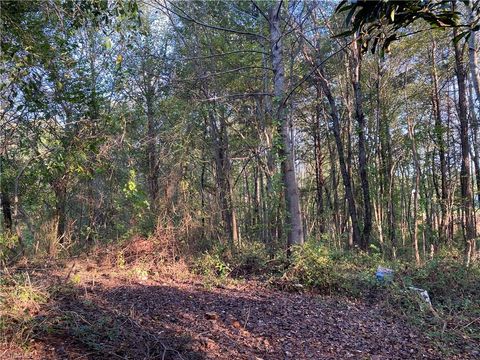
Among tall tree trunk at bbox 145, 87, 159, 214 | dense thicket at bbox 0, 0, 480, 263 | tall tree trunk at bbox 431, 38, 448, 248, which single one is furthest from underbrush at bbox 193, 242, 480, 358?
tall tree trunk at bbox 431, 38, 448, 248

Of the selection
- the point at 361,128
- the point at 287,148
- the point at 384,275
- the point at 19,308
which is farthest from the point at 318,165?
the point at 19,308

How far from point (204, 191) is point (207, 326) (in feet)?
15.3

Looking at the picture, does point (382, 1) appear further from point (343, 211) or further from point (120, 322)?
point (343, 211)

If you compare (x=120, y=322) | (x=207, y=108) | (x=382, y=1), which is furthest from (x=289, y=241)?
(x=382, y=1)

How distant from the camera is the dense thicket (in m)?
3.73

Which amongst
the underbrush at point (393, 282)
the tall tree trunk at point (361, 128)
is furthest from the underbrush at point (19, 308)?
the tall tree trunk at point (361, 128)

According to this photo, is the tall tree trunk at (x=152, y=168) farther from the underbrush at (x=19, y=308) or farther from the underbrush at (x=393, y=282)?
the underbrush at (x=19, y=308)

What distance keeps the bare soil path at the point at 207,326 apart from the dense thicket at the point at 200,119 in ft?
4.23

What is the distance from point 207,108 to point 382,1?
18.0ft

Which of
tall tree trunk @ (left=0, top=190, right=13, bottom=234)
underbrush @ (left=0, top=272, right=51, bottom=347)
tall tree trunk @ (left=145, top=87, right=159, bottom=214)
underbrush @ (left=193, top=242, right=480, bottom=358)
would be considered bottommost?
underbrush @ (left=193, top=242, right=480, bottom=358)

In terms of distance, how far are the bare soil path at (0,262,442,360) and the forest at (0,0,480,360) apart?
2cm

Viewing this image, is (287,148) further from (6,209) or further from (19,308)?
(6,209)

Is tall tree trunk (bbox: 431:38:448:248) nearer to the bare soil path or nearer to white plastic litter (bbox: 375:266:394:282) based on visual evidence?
white plastic litter (bbox: 375:266:394:282)

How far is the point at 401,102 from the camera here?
42.1 ft
